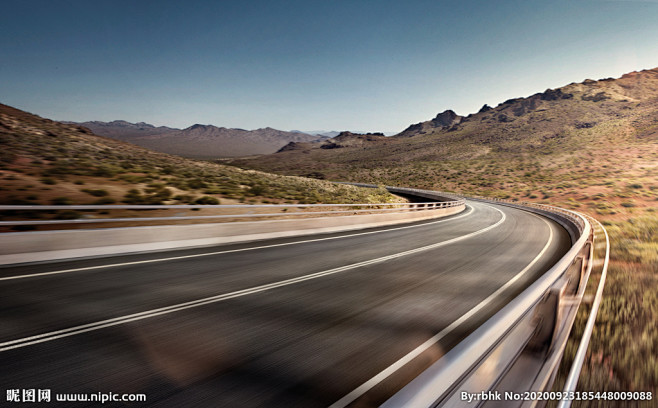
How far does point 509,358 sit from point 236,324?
3082mm

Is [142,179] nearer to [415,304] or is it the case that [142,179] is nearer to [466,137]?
[415,304]

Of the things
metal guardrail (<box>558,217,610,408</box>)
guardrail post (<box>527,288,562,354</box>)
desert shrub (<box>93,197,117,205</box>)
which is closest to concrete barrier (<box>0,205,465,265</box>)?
desert shrub (<box>93,197,117,205</box>)

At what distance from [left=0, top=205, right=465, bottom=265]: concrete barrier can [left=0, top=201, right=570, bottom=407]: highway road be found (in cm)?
48

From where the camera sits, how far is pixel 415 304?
5.24 meters

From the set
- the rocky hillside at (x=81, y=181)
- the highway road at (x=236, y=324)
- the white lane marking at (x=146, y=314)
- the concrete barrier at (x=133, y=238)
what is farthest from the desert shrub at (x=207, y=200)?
the white lane marking at (x=146, y=314)

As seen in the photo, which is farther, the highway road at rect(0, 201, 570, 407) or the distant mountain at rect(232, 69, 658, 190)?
the distant mountain at rect(232, 69, 658, 190)

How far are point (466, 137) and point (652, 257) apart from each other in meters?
136

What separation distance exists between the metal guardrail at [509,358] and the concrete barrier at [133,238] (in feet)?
26.6

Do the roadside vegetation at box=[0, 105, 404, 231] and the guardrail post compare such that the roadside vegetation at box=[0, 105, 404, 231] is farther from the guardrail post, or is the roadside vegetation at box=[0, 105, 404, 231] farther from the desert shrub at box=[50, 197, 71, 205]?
the guardrail post

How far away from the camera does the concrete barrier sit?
252 inches

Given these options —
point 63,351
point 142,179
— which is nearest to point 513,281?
point 63,351

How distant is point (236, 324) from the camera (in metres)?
4.11

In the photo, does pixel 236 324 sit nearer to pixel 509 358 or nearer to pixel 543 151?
pixel 509 358

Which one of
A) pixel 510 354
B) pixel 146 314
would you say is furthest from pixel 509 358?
pixel 146 314
